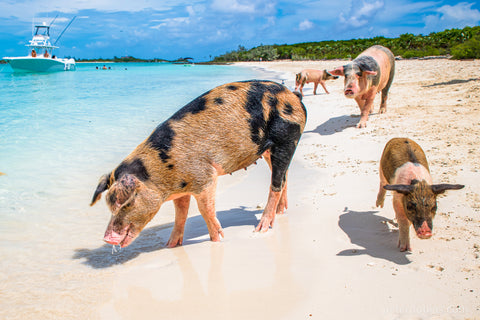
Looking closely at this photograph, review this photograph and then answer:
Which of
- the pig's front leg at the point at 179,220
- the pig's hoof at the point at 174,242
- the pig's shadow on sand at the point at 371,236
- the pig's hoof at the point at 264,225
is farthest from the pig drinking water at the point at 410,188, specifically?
the pig's hoof at the point at 174,242

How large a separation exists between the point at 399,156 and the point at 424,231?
0.97 metres

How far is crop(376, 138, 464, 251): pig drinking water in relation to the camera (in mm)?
3488

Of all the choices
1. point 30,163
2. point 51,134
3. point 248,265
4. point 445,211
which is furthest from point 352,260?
point 51,134

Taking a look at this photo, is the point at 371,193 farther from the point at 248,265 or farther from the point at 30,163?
the point at 30,163

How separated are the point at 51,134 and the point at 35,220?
7.06 metres

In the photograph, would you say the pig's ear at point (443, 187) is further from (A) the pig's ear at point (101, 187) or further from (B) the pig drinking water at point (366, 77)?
(B) the pig drinking water at point (366, 77)

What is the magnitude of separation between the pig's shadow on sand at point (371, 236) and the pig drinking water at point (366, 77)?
5603 mm

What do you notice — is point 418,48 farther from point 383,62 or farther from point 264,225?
point 264,225

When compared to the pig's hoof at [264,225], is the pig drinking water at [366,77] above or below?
above

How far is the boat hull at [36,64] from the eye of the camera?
54.5m

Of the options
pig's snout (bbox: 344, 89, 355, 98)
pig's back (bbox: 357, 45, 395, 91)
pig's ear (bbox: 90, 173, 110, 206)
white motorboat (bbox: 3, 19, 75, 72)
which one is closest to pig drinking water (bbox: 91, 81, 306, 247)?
pig's ear (bbox: 90, 173, 110, 206)

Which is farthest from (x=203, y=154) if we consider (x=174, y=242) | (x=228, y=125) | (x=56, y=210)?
(x=56, y=210)

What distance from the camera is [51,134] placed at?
11.9m

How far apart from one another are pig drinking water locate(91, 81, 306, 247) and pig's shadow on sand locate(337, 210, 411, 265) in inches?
39.2
